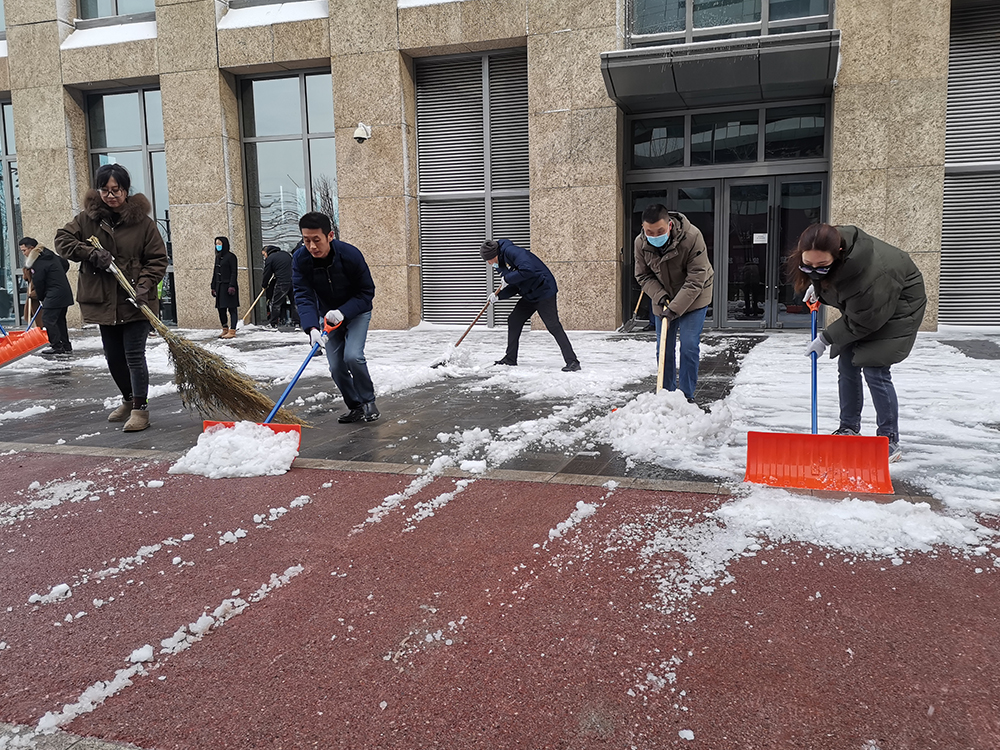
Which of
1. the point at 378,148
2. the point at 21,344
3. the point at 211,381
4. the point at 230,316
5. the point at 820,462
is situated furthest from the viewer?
the point at 230,316

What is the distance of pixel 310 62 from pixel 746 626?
1541 centimetres

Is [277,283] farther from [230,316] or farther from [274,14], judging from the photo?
[274,14]

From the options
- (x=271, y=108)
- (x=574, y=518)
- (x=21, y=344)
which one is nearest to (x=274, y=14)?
(x=271, y=108)

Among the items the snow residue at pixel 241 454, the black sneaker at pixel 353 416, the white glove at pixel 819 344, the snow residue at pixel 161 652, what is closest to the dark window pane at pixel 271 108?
the black sneaker at pixel 353 416

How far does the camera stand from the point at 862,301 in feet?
15.1

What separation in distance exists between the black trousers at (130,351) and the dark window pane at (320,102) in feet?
35.3

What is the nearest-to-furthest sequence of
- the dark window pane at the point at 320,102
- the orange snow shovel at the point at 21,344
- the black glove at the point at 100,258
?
the black glove at the point at 100,258 → the orange snow shovel at the point at 21,344 → the dark window pane at the point at 320,102

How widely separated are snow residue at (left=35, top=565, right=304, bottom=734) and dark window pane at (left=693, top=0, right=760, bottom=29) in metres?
12.7

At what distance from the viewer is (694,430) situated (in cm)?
532

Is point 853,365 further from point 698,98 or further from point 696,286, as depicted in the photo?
point 698,98

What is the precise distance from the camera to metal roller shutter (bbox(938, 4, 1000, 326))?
12.8 metres

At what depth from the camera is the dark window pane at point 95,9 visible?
16969mm

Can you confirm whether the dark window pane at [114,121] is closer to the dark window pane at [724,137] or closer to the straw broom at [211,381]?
A: the dark window pane at [724,137]

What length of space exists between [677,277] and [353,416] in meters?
3.02
